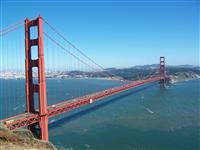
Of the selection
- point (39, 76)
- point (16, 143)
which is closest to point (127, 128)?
point (39, 76)

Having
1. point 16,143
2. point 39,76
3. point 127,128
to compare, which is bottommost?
point 127,128

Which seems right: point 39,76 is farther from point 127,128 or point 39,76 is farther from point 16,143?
point 16,143

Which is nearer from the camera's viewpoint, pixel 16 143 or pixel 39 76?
pixel 16 143

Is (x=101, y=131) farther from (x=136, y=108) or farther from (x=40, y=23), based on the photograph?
(x=136, y=108)

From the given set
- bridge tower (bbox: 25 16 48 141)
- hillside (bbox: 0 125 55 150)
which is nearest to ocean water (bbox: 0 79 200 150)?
bridge tower (bbox: 25 16 48 141)

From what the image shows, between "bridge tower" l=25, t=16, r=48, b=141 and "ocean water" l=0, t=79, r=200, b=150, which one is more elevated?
"bridge tower" l=25, t=16, r=48, b=141

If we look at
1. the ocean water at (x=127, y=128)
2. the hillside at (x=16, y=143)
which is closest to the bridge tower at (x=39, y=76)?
the ocean water at (x=127, y=128)

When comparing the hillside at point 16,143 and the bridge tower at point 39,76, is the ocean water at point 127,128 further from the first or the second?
the hillside at point 16,143

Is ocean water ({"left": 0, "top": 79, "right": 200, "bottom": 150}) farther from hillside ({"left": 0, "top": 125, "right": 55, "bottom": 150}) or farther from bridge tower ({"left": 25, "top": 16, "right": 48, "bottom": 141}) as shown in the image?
hillside ({"left": 0, "top": 125, "right": 55, "bottom": 150})

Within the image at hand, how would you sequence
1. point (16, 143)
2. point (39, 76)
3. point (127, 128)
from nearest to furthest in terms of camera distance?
point (16, 143) → point (39, 76) → point (127, 128)

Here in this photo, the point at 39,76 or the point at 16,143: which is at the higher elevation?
the point at 39,76

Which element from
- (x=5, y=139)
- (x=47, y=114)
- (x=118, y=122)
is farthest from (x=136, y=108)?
(x=5, y=139)
